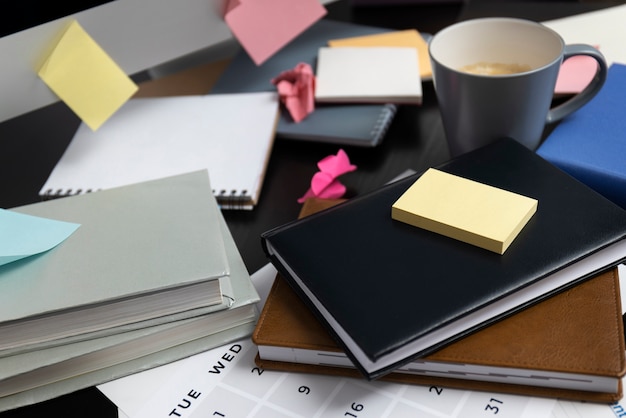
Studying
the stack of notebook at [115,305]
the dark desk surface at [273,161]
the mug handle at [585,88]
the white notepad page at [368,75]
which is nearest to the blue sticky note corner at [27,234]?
the stack of notebook at [115,305]

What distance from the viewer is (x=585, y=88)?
0.65m

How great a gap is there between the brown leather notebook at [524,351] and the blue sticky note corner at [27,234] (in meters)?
0.19

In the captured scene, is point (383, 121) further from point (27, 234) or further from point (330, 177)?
point (27, 234)

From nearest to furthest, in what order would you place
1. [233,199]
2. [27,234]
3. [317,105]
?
[27,234]
[233,199]
[317,105]

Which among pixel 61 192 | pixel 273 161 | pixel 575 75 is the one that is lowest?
pixel 575 75

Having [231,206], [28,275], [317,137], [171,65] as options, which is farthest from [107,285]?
[171,65]

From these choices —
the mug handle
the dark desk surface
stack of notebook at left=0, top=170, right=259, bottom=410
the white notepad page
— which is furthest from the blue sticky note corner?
the mug handle

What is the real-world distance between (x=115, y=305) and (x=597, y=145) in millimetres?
443

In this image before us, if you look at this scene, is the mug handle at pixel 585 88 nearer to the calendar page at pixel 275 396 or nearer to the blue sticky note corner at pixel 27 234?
the calendar page at pixel 275 396

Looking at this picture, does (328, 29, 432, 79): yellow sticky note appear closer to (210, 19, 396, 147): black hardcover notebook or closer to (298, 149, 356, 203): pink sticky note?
(210, 19, 396, 147): black hardcover notebook

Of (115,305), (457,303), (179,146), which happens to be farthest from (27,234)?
(457,303)

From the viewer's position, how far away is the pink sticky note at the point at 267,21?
79cm

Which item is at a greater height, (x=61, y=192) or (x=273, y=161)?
(x=61, y=192)

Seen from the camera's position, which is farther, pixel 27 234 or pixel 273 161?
pixel 273 161
